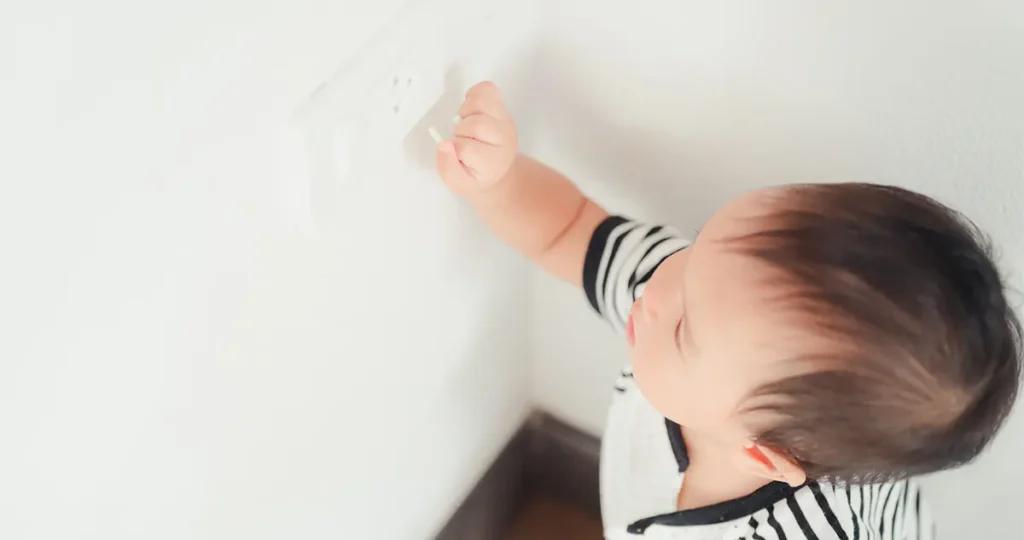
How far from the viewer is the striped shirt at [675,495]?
584mm

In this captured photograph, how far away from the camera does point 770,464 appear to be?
50 centimetres

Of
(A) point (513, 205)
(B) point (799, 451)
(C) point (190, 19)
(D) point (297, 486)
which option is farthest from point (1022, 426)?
(C) point (190, 19)

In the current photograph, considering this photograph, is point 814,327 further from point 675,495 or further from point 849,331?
point 675,495

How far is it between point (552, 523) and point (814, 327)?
2.25 ft

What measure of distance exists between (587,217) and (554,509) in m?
0.55

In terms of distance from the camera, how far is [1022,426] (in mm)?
640

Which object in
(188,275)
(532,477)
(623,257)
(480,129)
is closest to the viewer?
(188,275)

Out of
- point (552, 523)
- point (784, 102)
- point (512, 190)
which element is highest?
point (784, 102)

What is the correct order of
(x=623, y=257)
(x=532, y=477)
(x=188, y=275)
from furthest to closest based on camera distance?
(x=532, y=477)
(x=623, y=257)
(x=188, y=275)

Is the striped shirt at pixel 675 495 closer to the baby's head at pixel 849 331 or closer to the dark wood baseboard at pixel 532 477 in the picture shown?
the baby's head at pixel 849 331

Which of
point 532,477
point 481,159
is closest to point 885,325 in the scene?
point 481,159

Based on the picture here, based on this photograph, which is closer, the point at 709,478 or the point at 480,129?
the point at 480,129

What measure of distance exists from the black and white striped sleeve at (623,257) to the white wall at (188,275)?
0.09 metres

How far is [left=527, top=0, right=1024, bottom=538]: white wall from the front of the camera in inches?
18.6
